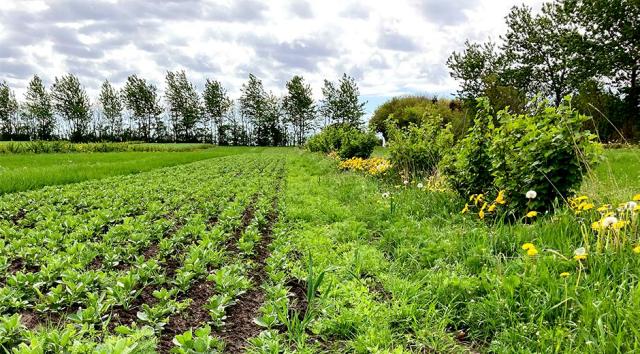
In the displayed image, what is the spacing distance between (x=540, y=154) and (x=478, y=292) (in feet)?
7.40

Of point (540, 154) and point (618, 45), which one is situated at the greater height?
point (618, 45)

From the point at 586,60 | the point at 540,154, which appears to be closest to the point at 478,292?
the point at 540,154

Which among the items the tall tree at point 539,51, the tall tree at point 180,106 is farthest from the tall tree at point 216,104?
the tall tree at point 539,51

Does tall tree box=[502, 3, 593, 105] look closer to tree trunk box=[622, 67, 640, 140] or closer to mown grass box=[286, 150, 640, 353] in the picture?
tree trunk box=[622, 67, 640, 140]

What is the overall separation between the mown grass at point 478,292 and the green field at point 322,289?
0.01 m

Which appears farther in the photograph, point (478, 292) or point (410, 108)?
point (410, 108)

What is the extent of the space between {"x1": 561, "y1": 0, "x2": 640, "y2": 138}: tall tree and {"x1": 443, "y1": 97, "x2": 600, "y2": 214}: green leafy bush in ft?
90.7

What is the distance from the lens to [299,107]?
69750 millimetres

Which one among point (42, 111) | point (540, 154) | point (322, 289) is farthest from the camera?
point (42, 111)

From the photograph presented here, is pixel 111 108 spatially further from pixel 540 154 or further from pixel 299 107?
pixel 540 154

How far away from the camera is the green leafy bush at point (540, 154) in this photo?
4.48 m

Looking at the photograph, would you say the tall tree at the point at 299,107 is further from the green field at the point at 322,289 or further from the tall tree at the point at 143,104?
the green field at the point at 322,289

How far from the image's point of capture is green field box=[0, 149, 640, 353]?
8.34ft

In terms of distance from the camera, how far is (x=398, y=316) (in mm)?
3002
